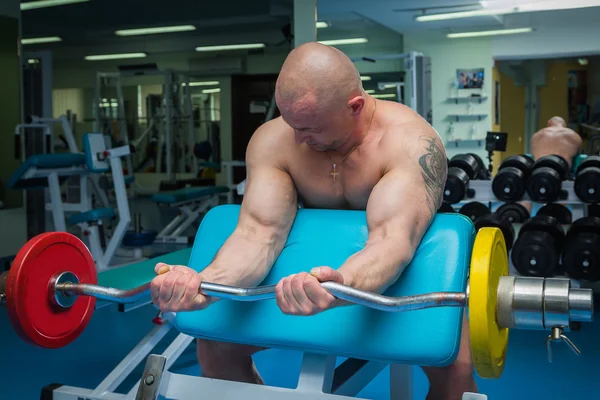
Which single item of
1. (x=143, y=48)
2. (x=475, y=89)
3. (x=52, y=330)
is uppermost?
(x=143, y=48)

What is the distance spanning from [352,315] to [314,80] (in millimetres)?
502

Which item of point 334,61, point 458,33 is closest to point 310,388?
point 334,61

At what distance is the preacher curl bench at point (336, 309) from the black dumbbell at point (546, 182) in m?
2.80

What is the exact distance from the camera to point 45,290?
4.50 feet

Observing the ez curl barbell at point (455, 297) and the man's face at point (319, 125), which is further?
the man's face at point (319, 125)

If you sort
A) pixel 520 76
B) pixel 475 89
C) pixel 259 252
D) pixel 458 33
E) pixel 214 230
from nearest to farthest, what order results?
pixel 259 252, pixel 214 230, pixel 520 76, pixel 475 89, pixel 458 33

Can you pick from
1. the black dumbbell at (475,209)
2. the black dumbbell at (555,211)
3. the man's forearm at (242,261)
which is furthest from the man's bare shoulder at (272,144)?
the black dumbbell at (555,211)

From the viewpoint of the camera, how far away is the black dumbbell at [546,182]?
401cm

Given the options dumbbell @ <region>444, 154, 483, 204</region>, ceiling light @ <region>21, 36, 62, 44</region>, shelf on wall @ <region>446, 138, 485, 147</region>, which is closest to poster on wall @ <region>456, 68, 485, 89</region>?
shelf on wall @ <region>446, 138, 485, 147</region>

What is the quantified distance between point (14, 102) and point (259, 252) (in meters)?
5.05

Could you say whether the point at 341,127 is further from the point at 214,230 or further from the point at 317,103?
the point at 214,230

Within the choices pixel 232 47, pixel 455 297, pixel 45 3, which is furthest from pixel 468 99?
pixel 45 3

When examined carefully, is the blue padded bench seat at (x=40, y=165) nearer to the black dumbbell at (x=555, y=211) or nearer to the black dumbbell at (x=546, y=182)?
the black dumbbell at (x=546, y=182)

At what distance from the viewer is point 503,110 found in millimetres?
5363
